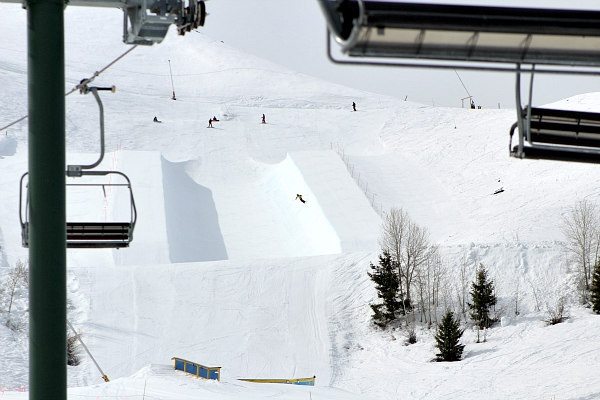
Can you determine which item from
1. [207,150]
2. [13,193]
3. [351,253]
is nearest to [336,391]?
[351,253]

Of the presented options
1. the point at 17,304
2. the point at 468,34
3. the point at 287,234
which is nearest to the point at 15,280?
the point at 17,304

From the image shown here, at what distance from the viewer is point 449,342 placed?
28.7 m

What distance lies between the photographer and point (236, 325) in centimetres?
3203

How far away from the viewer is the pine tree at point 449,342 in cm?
2861

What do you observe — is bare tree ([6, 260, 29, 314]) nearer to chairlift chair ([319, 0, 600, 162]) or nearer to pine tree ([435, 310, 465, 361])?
pine tree ([435, 310, 465, 361])

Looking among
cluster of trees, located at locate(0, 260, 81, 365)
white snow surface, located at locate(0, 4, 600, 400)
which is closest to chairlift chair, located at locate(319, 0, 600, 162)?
white snow surface, located at locate(0, 4, 600, 400)

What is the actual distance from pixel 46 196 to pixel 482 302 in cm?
2707

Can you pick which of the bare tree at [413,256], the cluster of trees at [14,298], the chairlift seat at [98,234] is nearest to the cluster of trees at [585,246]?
the bare tree at [413,256]

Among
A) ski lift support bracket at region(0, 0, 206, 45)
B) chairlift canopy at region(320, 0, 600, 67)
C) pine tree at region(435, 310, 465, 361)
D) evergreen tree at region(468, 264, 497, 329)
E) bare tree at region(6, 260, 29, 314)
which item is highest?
ski lift support bracket at region(0, 0, 206, 45)

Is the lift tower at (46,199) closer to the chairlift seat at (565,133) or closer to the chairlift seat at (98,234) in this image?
the chairlift seat at (565,133)

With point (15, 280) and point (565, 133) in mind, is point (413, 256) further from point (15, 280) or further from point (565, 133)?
point (565, 133)

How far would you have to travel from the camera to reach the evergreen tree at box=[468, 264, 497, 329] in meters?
31.2

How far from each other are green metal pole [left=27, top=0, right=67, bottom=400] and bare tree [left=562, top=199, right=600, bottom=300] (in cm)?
2748

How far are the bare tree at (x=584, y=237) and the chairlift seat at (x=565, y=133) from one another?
26.5m
